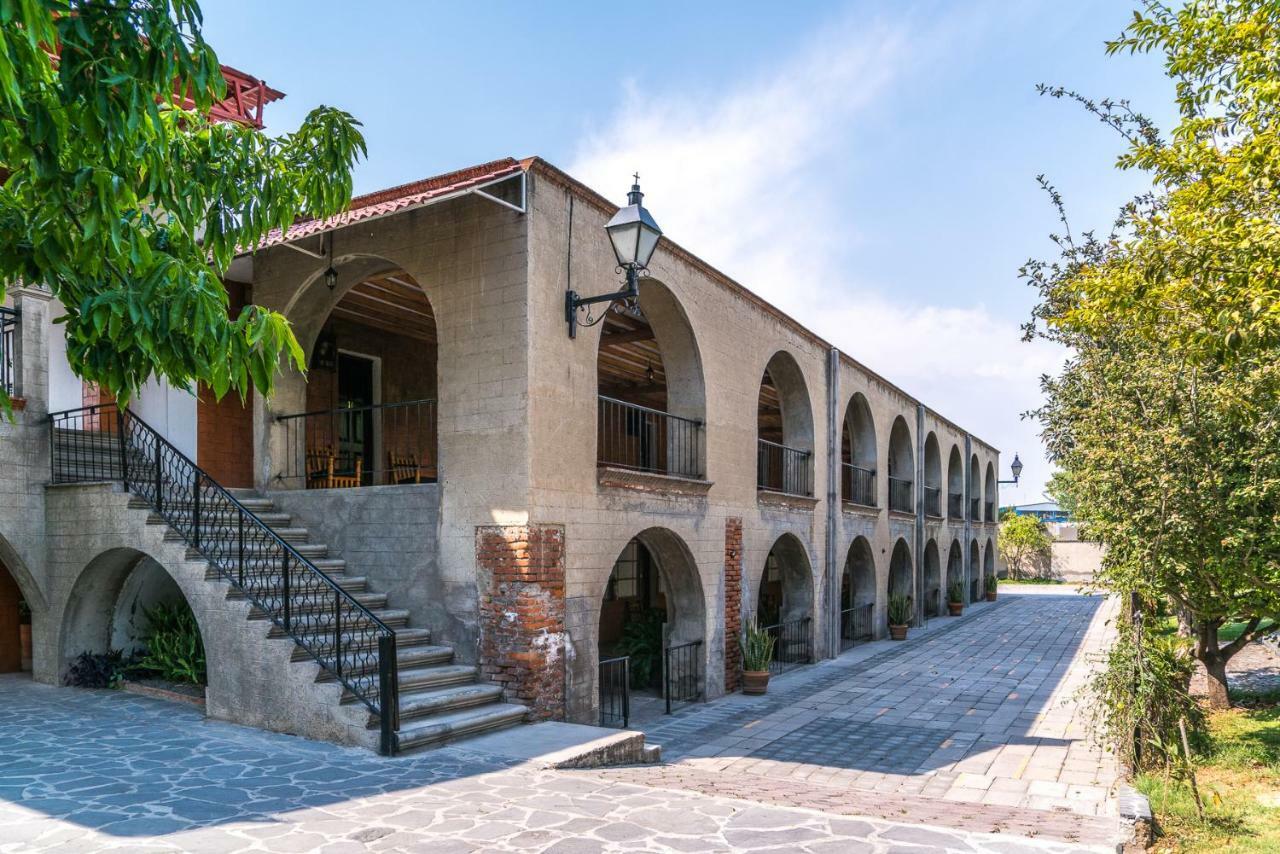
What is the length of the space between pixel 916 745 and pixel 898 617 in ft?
30.9

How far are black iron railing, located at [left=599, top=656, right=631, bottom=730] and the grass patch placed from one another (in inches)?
190

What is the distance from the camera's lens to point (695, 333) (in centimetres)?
1141

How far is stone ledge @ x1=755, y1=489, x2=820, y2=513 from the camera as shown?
13141 mm

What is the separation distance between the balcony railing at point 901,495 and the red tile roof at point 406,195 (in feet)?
48.7

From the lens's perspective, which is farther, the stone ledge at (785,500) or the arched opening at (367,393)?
the stone ledge at (785,500)

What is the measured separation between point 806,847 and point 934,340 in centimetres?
1602

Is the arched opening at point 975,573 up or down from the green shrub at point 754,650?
down

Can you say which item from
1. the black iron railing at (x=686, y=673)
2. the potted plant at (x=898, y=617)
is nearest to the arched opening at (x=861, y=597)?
the potted plant at (x=898, y=617)

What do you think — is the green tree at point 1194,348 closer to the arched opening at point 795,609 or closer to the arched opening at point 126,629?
the arched opening at point 795,609

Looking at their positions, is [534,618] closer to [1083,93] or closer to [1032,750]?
[1032,750]

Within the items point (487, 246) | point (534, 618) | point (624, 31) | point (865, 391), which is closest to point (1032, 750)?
point (534, 618)

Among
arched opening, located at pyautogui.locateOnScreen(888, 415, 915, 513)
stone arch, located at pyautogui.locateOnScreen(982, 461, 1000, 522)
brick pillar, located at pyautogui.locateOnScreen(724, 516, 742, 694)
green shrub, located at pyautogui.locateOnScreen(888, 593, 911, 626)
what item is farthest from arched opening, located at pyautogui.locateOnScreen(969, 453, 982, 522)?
brick pillar, located at pyautogui.locateOnScreen(724, 516, 742, 694)

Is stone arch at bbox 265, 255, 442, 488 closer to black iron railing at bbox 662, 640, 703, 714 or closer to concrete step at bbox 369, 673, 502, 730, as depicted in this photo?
concrete step at bbox 369, 673, 502, 730

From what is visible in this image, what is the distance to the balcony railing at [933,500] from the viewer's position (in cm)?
2398
